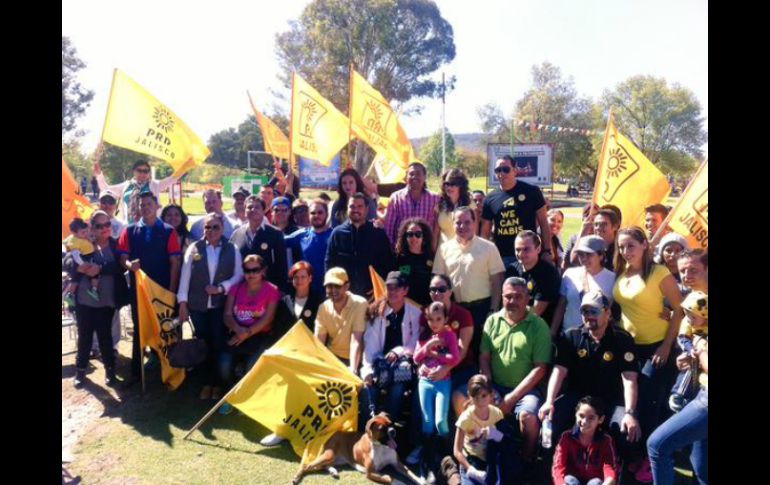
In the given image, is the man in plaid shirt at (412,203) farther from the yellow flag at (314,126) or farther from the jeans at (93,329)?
the jeans at (93,329)

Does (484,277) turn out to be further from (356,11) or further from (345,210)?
(356,11)

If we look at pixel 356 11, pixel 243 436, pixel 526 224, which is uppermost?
pixel 356 11

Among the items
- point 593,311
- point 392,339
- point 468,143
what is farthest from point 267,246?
point 468,143

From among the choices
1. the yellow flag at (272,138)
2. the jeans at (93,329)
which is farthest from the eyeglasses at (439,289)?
the yellow flag at (272,138)

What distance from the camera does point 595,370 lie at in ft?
15.0

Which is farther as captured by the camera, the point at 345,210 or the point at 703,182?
the point at 345,210

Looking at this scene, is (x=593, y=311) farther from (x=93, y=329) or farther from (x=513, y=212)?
(x=93, y=329)

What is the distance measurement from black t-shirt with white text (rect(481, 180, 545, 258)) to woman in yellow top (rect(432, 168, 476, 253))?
0.28m

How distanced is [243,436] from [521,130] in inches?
1730

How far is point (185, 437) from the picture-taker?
5465 mm

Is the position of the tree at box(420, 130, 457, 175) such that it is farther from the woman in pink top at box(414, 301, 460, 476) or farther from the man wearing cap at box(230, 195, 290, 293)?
the woman in pink top at box(414, 301, 460, 476)

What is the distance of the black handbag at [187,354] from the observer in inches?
246
